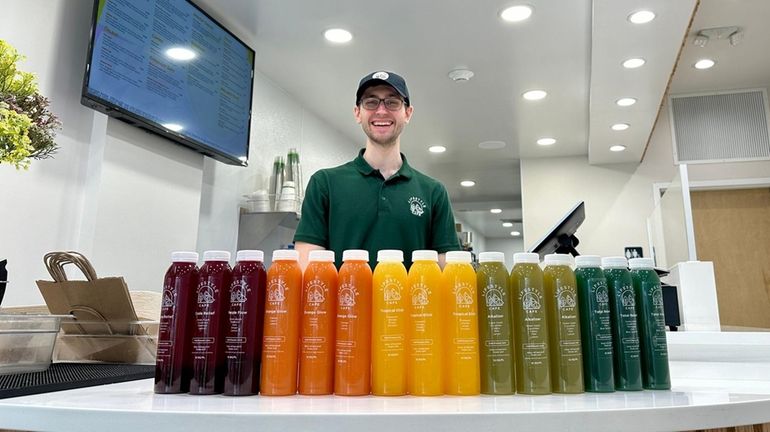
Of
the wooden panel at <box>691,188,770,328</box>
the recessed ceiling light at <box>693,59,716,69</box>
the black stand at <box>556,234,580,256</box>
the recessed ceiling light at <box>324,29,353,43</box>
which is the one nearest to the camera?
the black stand at <box>556,234,580,256</box>

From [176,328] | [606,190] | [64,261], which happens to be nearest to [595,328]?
[176,328]

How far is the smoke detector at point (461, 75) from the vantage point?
3.54 m

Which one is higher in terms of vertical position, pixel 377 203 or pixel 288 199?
pixel 288 199

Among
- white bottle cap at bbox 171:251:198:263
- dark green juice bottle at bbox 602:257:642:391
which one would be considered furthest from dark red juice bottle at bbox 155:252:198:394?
dark green juice bottle at bbox 602:257:642:391

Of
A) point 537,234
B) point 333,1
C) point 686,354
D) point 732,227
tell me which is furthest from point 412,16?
point 732,227

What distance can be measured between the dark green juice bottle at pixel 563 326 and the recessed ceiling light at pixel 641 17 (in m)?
2.23

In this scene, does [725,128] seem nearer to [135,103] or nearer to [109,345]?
[135,103]

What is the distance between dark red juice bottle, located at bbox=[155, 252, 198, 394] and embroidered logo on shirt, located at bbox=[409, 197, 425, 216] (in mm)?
885

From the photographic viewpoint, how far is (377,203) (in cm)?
170

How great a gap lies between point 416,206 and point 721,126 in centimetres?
415

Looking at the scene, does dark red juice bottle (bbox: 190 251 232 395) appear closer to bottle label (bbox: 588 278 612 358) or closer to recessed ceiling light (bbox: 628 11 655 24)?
bottle label (bbox: 588 278 612 358)

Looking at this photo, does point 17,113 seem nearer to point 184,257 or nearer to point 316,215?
point 184,257

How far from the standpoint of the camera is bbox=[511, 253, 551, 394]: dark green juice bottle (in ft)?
2.84

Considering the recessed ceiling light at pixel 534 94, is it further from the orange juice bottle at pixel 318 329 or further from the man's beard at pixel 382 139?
the orange juice bottle at pixel 318 329
